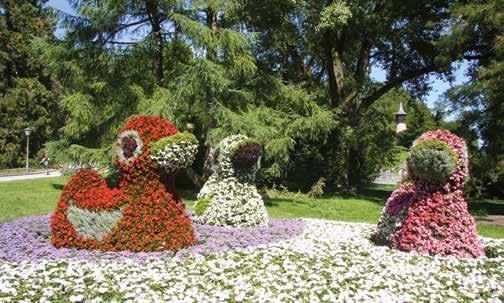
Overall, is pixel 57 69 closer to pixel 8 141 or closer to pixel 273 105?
pixel 273 105

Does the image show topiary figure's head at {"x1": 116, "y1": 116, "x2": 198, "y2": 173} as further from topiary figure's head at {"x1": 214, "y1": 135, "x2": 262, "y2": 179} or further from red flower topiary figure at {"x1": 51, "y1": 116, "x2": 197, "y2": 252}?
topiary figure's head at {"x1": 214, "y1": 135, "x2": 262, "y2": 179}

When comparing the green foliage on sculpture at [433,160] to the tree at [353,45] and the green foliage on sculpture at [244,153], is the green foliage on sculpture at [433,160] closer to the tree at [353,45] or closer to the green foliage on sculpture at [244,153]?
the green foliage on sculpture at [244,153]

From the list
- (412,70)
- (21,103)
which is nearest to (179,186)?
(412,70)

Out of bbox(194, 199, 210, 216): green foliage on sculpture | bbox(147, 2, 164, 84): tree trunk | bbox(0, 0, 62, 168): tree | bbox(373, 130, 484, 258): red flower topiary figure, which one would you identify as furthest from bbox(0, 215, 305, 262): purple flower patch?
bbox(0, 0, 62, 168): tree

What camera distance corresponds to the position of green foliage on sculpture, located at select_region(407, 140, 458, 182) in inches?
289

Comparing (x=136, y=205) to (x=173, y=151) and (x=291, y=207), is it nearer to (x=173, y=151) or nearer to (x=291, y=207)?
(x=173, y=151)

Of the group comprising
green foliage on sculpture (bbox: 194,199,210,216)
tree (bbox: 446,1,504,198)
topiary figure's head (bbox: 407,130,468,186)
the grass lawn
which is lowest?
the grass lawn

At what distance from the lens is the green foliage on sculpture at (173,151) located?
7230mm

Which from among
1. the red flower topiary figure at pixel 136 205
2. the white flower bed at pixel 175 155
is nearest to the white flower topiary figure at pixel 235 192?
the red flower topiary figure at pixel 136 205

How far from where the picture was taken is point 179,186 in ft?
69.2

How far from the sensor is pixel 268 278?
5.95 m

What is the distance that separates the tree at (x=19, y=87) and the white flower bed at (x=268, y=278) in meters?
33.8

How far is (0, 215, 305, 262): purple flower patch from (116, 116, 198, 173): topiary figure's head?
1.29 m

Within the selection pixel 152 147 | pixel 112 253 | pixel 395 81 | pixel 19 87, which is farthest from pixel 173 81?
pixel 19 87
